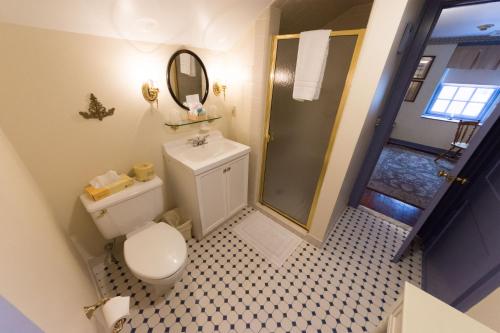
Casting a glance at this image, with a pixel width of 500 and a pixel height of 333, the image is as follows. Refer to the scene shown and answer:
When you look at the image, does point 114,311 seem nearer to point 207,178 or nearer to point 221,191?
point 207,178

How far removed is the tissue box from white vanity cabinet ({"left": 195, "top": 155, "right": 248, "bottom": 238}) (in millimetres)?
499

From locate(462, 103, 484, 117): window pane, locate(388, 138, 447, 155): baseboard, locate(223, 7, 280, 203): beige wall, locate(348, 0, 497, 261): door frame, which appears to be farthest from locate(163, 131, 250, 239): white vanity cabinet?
locate(462, 103, 484, 117): window pane

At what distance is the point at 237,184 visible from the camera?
1.90 m

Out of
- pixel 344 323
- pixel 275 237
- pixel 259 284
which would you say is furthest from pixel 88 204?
pixel 344 323

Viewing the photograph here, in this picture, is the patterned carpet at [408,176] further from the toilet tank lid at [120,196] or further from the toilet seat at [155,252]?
the toilet tank lid at [120,196]

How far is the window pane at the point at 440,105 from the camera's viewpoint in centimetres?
396

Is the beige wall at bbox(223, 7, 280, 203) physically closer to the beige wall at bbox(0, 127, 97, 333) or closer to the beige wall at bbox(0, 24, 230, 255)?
the beige wall at bbox(0, 24, 230, 255)

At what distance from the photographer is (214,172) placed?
5.14ft

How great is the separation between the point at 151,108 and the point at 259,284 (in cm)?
164

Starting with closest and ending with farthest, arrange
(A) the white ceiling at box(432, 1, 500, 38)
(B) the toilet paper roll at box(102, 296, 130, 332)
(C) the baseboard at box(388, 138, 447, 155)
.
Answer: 1. (B) the toilet paper roll at box(102, 296, 130, 332)
2. (A) the white ceiling at box(432, 1, 500, 38)
3. (C) the baseboard at box(388, 138, 447, 155)

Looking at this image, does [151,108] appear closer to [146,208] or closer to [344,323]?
[146,208]

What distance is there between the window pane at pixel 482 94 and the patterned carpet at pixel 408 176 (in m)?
1.34

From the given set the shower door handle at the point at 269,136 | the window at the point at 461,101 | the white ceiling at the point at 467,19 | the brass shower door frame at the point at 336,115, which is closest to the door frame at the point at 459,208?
the brass shower door frame at the point at 336,115

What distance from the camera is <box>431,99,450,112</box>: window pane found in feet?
13.0
